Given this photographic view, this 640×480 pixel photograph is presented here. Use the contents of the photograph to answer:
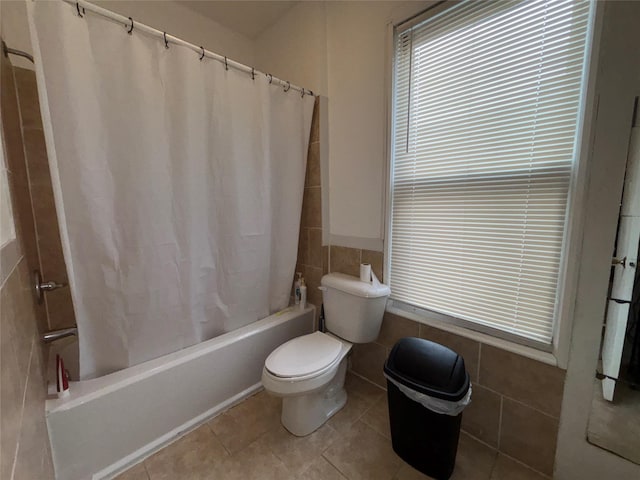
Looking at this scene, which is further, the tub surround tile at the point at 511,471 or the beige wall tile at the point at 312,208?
the beige wall tile at the point at 312,208

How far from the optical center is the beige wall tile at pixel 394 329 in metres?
1.52

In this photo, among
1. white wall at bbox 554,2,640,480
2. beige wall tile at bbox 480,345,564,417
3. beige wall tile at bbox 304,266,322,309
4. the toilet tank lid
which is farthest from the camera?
beige wall tile at bbox 304,266,322,309

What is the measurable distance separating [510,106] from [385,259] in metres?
0.96

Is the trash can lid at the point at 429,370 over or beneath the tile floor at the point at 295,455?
over

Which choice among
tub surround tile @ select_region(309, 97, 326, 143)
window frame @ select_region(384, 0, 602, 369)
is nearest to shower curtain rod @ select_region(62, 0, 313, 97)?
tub surround tile @ select_region(309, 97, 326, 143)

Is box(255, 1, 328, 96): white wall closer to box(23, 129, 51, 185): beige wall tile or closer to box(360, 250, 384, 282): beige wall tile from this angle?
box(360, 250, 384, 282): beige wall tile

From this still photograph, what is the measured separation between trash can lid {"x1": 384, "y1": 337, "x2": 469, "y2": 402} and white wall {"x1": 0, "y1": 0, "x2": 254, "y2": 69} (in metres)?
2.35

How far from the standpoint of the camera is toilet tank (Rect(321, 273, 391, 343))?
151cm

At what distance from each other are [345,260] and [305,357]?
2.24ft

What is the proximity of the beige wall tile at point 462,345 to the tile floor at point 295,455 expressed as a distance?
38cm

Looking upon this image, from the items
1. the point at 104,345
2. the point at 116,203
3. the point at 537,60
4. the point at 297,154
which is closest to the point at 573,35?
the point at 537,60

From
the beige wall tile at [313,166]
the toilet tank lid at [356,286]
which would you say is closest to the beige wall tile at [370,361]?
the toilet tank lid at [356,286]

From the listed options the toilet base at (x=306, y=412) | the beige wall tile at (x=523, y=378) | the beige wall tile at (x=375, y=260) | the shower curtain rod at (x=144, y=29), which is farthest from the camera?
the beige wall tile at (x=375, y=260)

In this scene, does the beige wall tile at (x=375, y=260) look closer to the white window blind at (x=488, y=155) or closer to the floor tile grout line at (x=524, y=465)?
the white window blind at (x=488, y=155)
